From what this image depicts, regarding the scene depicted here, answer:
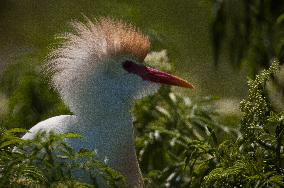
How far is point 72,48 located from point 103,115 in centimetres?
36

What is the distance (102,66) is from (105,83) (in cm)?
8

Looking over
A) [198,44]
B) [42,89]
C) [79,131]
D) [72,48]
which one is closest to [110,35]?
[72,48]

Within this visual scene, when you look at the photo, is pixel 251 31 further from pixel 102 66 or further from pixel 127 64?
pixel 102 66

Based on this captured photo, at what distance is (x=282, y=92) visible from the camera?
13.8 feet

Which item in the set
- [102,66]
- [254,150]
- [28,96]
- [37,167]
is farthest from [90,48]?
[37,167]

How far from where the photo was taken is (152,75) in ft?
14.9

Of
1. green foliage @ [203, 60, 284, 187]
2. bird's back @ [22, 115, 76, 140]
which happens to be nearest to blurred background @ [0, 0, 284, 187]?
green foliage @ [203, 60, 284, 187]

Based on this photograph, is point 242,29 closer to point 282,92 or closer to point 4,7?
point 282,92

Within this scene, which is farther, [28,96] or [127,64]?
[28,96]

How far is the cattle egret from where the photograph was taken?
159 inches

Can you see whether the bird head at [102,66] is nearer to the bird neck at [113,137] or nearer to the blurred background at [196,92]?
the bird neck at [113,137]

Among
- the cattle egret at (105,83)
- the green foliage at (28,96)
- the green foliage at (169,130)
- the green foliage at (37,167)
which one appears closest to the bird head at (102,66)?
the cattle egret at (105,83)

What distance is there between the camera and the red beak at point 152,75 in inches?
174

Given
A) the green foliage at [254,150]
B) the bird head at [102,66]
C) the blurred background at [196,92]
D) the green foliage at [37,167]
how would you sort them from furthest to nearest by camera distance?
1. the bird head at [102,66]
2. the blurred background at [196,92]
3. the green foliage at [254,150]
4. the green foliage at [37,167]
